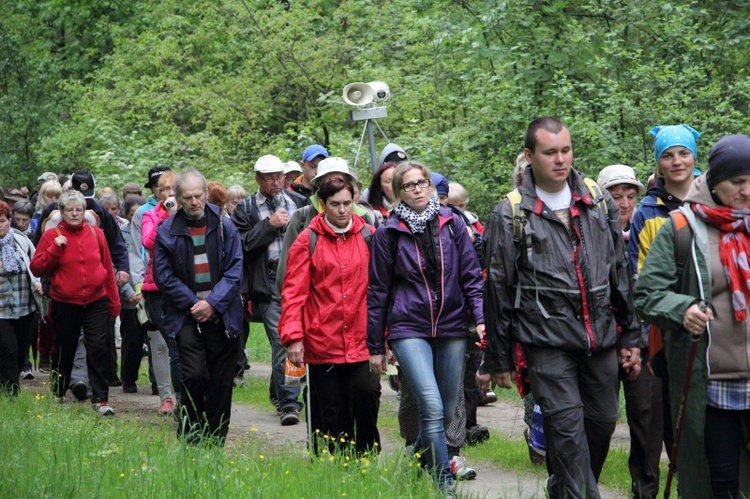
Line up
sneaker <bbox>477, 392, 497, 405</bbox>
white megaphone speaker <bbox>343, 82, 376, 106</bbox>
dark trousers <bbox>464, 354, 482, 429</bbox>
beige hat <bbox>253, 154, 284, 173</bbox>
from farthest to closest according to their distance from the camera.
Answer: white megaphone speaker <bbox>343, 82, 376, 106</bbox> → sneaker <bbox>477, 392, 497, 405</bbox> → beige hat <bbox>253, 154, 284, 173</bbox> → dark trousers <bbox>464, 354, 482, 429</bbox>

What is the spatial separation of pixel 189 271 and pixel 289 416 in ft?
8.09

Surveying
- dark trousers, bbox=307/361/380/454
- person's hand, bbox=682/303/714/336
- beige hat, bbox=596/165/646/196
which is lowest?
dark trousers, bbox=307/361/380/454

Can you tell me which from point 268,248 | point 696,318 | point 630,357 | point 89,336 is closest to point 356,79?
point 89,336

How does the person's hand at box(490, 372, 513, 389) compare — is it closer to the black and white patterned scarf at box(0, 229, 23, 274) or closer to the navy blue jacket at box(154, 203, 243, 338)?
the navy blue jacket at box(154, 203, 243, 338)

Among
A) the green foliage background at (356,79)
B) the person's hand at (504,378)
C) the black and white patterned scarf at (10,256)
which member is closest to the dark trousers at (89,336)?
the black and white patterned scarf at (10,256)

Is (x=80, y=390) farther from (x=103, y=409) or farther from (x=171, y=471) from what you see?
(x=171, y=471)

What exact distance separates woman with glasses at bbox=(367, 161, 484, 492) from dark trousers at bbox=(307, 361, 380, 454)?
14.4 inches

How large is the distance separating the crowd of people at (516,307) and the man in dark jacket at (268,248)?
0.03 m

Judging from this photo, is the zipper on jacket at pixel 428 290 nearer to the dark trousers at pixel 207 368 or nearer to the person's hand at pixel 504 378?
the person's hand at pixel 504 378

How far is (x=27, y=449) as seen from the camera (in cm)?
711

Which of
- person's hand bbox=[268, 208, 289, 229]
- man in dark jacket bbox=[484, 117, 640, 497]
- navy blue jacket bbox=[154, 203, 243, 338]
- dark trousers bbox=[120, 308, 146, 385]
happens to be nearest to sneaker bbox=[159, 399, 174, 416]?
dark trousers bbox=[120, 308, 146, 385]

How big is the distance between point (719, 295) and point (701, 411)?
55 cm

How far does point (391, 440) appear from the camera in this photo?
32.4 ft

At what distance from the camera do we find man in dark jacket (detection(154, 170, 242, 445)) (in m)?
8.61
